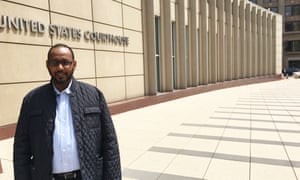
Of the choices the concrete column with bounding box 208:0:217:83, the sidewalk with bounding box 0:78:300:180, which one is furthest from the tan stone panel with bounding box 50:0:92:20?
the concrete column with bounding box 208:0:217:83

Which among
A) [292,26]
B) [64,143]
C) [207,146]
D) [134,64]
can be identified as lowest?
[207,146]

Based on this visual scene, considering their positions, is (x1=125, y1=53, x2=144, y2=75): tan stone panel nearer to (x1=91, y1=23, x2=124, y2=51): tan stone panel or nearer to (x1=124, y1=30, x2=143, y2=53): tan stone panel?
(x1=124, y1=30, x2=143, y2=53): tan stone panel

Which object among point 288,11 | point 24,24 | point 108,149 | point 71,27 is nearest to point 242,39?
point 71,27

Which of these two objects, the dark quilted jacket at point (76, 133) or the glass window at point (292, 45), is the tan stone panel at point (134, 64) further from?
the glass window at point (292, 45)

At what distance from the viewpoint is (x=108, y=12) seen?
394 inches

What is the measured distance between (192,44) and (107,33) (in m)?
8.40

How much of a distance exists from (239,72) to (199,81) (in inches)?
346

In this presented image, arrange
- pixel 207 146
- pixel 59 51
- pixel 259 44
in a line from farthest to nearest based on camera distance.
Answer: pixel 259 44, pixel 207 146, pixel 59 51

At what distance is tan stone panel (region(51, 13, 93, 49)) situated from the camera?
7841mm

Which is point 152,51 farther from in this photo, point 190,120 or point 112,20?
point 190,120

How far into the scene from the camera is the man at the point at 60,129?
193 cm

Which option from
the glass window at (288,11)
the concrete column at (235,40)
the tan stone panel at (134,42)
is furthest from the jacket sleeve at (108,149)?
the glass window at (288,11)

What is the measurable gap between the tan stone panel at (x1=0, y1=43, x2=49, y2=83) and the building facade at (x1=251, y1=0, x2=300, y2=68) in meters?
61.5

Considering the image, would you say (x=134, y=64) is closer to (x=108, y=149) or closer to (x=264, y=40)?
(x=108, y=149)
